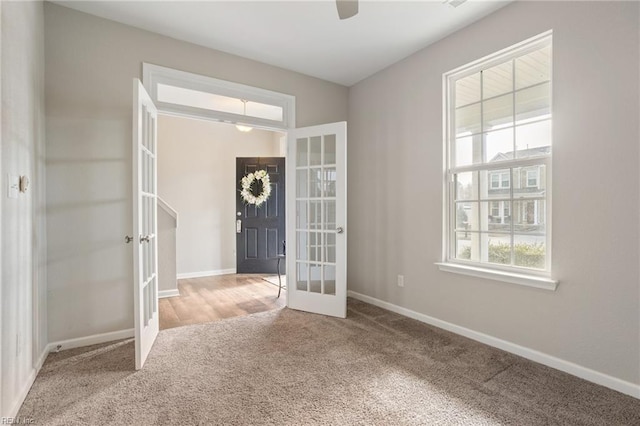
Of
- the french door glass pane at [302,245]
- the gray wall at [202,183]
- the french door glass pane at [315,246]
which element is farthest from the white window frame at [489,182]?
the gray wall at [202,183]

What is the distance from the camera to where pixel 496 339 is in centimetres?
260

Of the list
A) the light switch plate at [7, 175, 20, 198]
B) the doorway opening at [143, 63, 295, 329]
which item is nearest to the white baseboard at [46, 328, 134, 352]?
the doorway opening at [143, 63, 295, 329]

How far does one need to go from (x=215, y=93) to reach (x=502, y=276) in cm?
318

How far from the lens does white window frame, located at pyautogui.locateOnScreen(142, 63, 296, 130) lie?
2.96m

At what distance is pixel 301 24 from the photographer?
279 centimetres

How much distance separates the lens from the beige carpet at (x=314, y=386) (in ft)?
5.70

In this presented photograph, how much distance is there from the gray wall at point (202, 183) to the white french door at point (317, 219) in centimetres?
251

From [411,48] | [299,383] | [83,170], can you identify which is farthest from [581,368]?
[83,170]

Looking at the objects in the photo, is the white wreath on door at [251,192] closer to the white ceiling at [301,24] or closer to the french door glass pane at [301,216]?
the french door glass pane at [301,216]

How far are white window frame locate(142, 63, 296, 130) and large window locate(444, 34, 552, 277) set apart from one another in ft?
5.89

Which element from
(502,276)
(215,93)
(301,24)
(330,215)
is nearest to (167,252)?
(215,93)

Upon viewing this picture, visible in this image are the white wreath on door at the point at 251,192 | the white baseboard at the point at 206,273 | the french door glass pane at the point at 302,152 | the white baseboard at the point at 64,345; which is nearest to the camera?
the white baseboard at the point at 64,345

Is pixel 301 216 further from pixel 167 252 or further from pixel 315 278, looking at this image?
pixel 167 252

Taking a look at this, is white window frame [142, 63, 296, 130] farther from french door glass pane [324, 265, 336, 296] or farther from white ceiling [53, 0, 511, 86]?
french door glass pane [324, 265, 336, 296]
